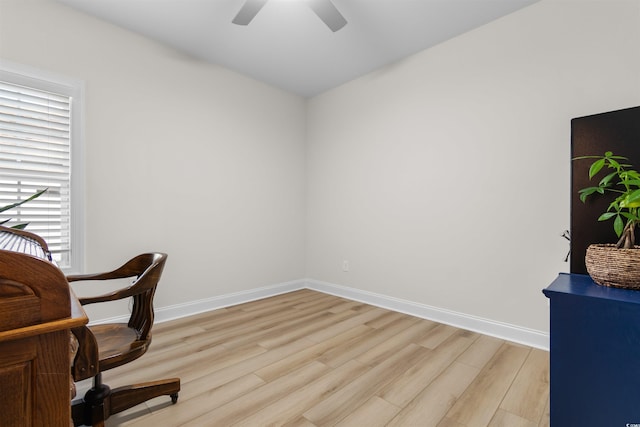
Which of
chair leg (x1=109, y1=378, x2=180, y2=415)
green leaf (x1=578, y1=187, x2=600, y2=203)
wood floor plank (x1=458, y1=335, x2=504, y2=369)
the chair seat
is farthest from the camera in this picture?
Result: wood floor plank (x1=458, y1=335, x2=504, y2=369)

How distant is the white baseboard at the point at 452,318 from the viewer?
7.59ft

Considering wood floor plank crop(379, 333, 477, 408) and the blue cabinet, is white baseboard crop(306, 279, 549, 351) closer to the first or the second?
wood floor plank crop(379, 333, 477, 408)

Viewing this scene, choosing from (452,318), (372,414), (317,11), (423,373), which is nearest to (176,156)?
(317,11)

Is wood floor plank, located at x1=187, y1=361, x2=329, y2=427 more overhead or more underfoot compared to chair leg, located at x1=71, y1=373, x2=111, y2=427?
more underfoot

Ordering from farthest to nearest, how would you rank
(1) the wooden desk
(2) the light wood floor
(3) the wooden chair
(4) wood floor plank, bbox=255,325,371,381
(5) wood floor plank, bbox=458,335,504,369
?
(5) wood floor plank, bbox=458,335,504,369
(4) wood floor plank, bbox=255,325,371,381
(2) the light wood floor
(3) the wooden chair
(1) the wooden desk

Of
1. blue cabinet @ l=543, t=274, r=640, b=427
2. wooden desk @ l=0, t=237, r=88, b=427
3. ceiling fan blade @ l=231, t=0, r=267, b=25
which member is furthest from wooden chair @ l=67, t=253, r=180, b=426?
blue cabinet @ l=543, t=274, r=640, b=427

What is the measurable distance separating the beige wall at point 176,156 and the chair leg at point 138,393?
1.40 meters

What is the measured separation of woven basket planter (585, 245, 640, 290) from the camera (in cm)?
134

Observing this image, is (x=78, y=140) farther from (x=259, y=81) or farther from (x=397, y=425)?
(x=397, y=425)

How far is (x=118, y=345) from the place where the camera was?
1380 millimetres

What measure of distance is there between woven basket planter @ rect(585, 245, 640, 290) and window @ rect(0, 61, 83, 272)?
3.46 metres

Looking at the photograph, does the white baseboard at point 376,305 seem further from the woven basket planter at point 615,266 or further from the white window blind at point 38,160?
the woven basket planter at point 615,266

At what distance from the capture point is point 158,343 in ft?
7.67

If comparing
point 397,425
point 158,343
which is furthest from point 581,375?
point 158,343
